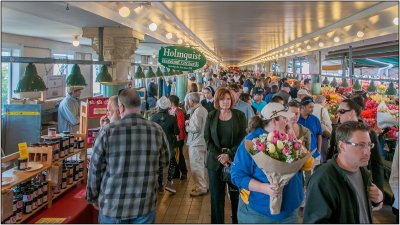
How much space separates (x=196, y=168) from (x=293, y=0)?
302 cm

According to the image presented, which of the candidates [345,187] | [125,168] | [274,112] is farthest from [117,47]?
[345,187]

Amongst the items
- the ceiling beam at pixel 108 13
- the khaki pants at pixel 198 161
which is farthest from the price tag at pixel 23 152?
the khaki pants at pixel 198 161

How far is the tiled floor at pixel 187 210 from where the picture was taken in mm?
5277

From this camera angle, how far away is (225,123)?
4.29m

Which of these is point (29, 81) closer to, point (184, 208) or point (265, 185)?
point (184, 208)

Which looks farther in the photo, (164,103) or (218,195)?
(164,103)

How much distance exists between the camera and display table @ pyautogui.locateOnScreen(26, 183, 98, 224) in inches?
160

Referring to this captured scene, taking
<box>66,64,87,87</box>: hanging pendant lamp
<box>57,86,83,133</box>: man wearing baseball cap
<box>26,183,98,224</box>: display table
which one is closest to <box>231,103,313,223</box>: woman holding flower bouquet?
<box>26,183,98,224</box>: display table

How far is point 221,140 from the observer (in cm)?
427

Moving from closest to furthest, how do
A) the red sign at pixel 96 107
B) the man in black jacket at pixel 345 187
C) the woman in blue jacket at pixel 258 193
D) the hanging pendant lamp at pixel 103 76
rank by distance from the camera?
the man in black jacket at pixel 345 187 → the woman in blue jacket at pixel 258 193 → the red sign at pixel 96 107 → the hanging pendant lamp at pixel 103 76

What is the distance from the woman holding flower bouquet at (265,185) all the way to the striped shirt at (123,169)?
70cm

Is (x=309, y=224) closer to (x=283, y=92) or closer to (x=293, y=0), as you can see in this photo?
(x=293, y=0)

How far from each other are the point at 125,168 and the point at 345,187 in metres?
1.59

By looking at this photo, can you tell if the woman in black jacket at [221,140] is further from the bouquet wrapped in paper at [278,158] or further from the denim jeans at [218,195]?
the bouquet wrapped in paper at [278,158]
